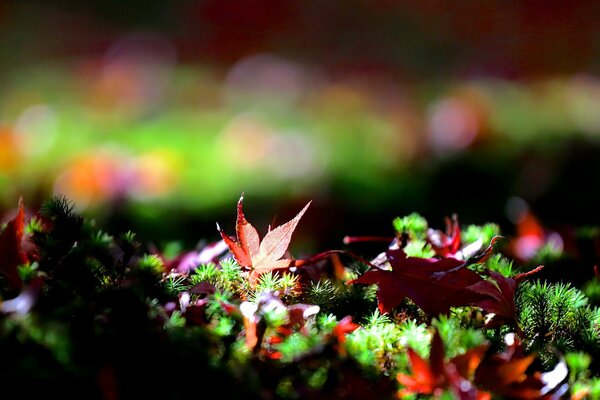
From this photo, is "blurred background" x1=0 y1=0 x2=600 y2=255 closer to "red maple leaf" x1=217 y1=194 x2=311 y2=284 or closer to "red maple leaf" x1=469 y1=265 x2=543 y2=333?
"red maple leaf" x1=217 y1=194 x2=311 y2=284

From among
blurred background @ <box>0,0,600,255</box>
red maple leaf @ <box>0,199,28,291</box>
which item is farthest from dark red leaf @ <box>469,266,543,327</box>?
blurred background @ <box>0,0,600,255</box>

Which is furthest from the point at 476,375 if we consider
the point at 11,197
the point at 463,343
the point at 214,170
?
the point at 11,197

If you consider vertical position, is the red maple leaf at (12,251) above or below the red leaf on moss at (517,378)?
above

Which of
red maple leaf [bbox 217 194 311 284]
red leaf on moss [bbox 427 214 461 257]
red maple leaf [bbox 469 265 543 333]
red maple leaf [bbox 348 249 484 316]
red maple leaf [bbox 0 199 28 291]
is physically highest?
red maple leaf [bbox 0 199 28 291]

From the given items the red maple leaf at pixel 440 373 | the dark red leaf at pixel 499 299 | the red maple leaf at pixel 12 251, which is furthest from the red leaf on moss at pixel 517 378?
the red maple leaf at pixel 12 251

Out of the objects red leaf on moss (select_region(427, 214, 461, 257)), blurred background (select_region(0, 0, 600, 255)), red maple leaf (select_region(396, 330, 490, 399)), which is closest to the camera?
red maple leaf (select_region(396, 330, 490, 399))

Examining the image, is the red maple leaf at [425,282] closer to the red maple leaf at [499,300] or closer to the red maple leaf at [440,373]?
the red maple leaf at [499,300]
